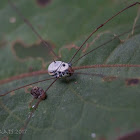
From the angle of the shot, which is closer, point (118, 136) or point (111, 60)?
point (118, 136)

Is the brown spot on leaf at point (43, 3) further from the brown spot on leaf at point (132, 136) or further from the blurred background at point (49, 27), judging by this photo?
the brown spot on leaf at point (132, 136)

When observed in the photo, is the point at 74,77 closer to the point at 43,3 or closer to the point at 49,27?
the point at 49,27

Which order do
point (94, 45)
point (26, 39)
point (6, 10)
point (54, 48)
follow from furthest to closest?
point (6, 10) < point (26, 39) < point (54, 48) < point (94, 45)

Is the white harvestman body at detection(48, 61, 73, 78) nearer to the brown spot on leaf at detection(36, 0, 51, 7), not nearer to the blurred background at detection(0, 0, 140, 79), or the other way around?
the blurred background at detection(0, 0, 140, 79)

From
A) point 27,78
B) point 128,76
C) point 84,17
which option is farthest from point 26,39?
point 128,76

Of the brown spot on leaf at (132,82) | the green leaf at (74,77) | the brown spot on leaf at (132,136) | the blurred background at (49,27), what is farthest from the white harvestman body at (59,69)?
the brown spot on leaf at (132,136)

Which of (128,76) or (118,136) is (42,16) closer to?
(128,76)

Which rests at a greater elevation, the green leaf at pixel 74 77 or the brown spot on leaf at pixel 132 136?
the green leaf at pixel 74 77

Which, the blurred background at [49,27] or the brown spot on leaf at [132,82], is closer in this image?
the brown spot on leaf at [132,82]

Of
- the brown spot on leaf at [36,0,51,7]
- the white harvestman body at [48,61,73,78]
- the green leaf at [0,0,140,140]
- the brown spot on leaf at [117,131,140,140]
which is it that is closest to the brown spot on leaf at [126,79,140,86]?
the green leaf at [0,0,140,140]
